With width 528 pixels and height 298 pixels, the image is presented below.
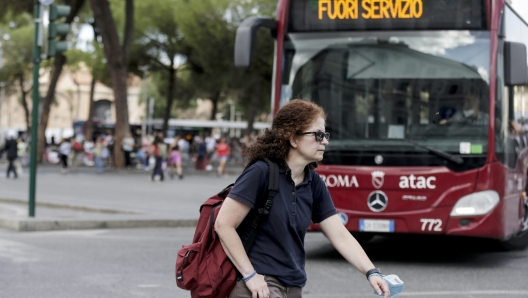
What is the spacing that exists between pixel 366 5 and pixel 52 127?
93725 millimetres

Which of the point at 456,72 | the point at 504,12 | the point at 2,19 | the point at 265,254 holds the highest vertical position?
the point at 2,19

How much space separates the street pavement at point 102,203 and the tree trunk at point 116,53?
11.9 feet

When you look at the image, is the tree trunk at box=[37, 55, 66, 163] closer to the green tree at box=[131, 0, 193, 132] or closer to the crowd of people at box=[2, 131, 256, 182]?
the crowd of people at box=[2, 131, 256, 182]

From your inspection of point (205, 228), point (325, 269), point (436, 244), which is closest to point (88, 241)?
point (325, 269)

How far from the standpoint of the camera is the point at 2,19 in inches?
1449

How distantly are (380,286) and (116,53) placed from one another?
2901 centimetres

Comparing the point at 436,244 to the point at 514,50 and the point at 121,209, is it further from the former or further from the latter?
the point at 121,209

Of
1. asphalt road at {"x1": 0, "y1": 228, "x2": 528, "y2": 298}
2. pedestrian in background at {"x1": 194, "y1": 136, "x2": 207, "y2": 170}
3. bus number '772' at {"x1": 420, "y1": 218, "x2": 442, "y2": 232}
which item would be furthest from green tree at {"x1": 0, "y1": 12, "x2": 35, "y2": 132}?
bus number '772' at {"x1": 420, "y1": 218, "x2": 442, "y2": 232}

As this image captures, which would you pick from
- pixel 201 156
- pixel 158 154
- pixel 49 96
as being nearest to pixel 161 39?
pixel 49 96

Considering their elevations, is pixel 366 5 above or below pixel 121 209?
above

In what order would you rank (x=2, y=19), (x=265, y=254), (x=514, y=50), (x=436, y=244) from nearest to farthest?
(x=265, y=254) < (x=514, y=50) < (x=436, y=244) < (x=2, y=19)

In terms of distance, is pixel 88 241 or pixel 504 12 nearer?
pixel 504 12

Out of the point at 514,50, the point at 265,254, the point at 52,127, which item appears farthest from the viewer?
the point at 52,127

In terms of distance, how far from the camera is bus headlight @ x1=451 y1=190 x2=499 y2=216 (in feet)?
29.9
